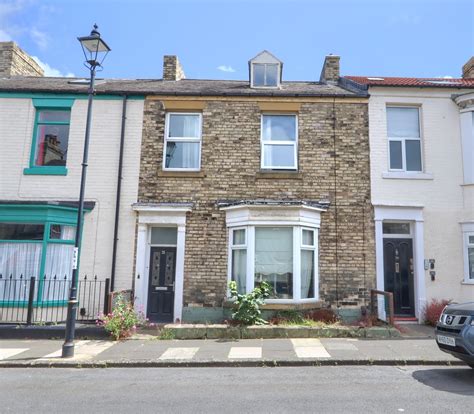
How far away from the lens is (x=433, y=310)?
401 inches

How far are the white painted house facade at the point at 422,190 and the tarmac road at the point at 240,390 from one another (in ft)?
13.7

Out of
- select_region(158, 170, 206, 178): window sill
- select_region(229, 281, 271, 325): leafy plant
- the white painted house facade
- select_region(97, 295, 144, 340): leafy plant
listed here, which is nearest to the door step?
the white painted house facade

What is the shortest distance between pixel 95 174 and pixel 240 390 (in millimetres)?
7604

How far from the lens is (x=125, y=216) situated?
10.9 meters

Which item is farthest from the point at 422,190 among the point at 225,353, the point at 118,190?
the point at 118,190

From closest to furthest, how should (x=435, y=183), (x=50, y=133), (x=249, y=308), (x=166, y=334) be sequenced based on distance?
(x=166, y=334)
(x=249, y=308)
(x=435, y=183)
(x=50, y=133)

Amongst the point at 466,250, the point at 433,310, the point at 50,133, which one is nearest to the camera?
the point at 433,310

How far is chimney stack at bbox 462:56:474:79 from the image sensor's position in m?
13.9

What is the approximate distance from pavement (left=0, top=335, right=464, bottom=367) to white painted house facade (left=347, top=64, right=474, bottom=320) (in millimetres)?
2478

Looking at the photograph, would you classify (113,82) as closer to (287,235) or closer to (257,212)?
(257,212)

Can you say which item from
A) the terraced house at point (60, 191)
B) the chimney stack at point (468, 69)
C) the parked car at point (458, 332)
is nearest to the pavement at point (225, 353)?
the parked car at point (458, 332)

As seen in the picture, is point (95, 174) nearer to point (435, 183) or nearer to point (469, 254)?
point (435, 183)

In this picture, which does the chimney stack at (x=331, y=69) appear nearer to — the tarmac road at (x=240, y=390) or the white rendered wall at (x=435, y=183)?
the white rendered wall at (x=435, y=183)

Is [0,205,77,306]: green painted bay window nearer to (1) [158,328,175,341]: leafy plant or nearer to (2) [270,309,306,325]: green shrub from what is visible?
(1) [158,328,175,341]: leafy plant
